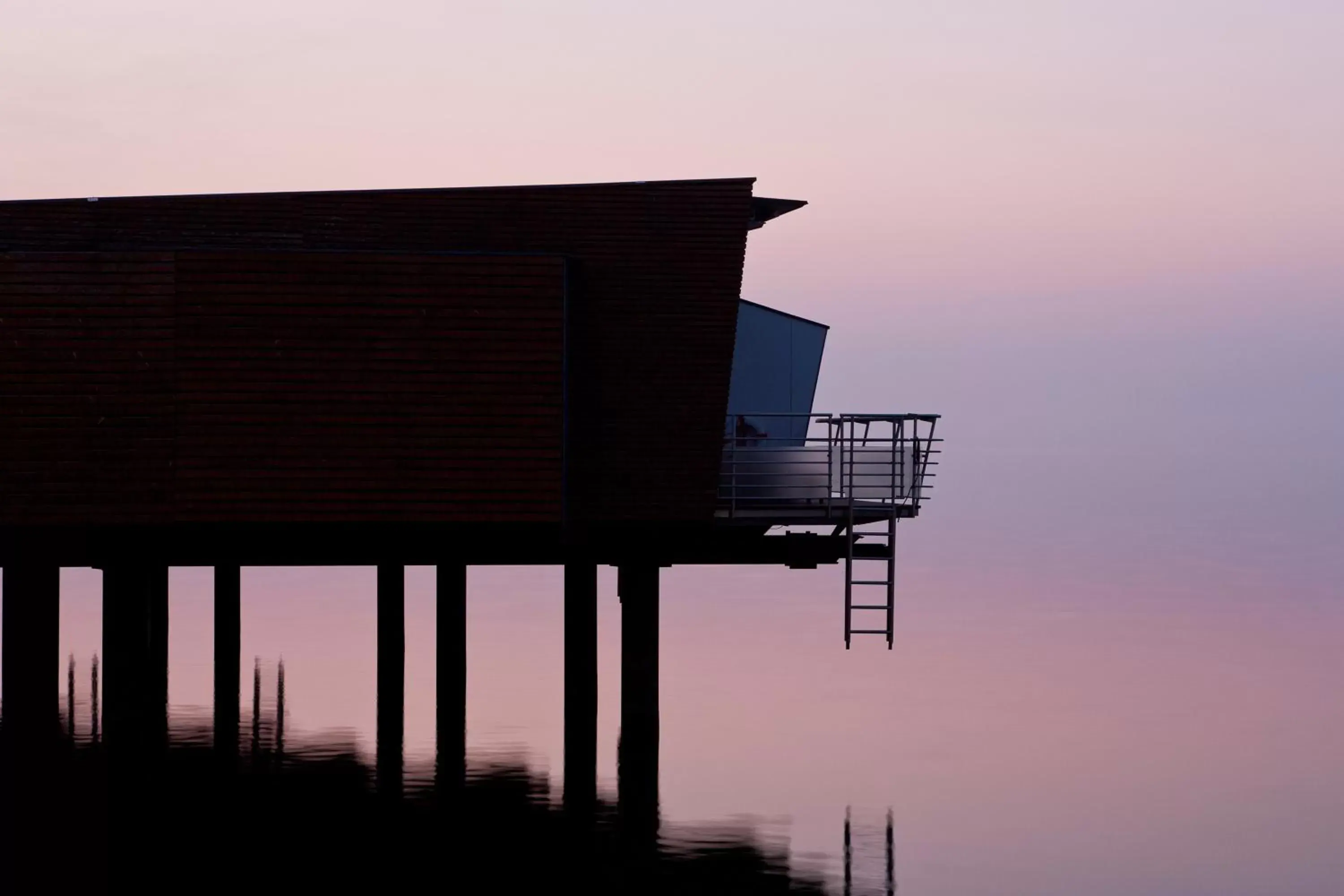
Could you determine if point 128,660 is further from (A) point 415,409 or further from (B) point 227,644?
(B) point 227,644

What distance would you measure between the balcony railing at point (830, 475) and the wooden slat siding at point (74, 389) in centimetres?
745

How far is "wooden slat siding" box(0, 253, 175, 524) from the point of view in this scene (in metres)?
22.4

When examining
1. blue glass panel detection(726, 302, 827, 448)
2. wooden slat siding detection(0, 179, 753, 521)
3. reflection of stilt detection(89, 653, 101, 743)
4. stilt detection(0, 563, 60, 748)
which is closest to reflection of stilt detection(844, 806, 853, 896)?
wooden slat siding detection(0, 179, 753, 521)

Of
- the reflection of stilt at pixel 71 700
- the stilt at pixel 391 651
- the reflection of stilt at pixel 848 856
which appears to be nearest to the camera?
the reflection of stilt at pixel 848 856

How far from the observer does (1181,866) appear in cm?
2523

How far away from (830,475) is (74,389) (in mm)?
9576

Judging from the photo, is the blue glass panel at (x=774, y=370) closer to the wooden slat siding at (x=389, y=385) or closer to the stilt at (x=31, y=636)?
the wooden slat siding at (x=389, y=385)

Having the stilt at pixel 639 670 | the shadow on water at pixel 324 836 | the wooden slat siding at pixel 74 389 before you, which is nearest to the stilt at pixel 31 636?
the shadow on water at pixel 324 836

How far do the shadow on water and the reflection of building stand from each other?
1256 millimetres

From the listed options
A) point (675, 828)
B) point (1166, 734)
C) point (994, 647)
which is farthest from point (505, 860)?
point (994, 647)

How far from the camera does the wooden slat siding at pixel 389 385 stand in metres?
22.7

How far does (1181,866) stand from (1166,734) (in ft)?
43.9

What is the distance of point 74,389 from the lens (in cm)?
2248

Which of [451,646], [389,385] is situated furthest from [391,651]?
[389,385]
